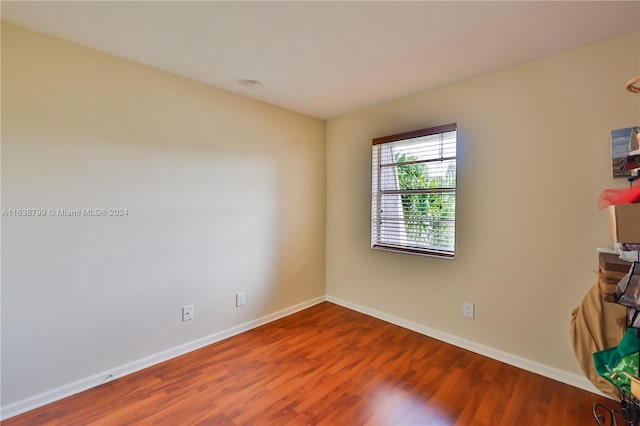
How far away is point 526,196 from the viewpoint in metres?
2.12

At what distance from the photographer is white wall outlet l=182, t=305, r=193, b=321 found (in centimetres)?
238

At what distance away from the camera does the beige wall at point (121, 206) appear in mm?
1712

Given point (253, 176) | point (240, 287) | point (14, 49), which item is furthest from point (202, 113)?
point (240, 287)

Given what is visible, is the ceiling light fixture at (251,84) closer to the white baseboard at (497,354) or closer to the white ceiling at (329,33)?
the white ceiling at (329,33)

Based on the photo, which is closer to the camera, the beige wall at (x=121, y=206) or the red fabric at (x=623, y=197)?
the red fabric at (x=623, y=197)

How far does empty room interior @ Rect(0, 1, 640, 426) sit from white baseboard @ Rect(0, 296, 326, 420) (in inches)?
0.5

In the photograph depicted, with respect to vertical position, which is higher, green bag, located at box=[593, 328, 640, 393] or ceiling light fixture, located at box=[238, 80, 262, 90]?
ceiling light fixture, located at box=[238, 80, 262, 90]

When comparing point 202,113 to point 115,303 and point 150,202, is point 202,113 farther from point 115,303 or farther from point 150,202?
point 115,303

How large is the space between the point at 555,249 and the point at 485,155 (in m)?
0.83

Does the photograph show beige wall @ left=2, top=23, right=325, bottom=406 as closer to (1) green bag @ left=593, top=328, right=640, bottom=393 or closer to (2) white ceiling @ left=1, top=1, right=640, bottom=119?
(2) white ceiling @ left=1, top=1, right=640, bottom=119

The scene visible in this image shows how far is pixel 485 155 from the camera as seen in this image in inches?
91.0

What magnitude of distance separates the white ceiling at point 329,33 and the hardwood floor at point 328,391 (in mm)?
2229

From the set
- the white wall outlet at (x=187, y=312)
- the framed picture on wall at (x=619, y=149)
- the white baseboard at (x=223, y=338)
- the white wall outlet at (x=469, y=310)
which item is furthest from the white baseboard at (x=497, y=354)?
the white wall outlet at (x=187, y=312)

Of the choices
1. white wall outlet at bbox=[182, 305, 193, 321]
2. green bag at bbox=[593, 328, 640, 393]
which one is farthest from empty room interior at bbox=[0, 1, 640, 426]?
green bag at bbox=[593, 328, 640, 393]
